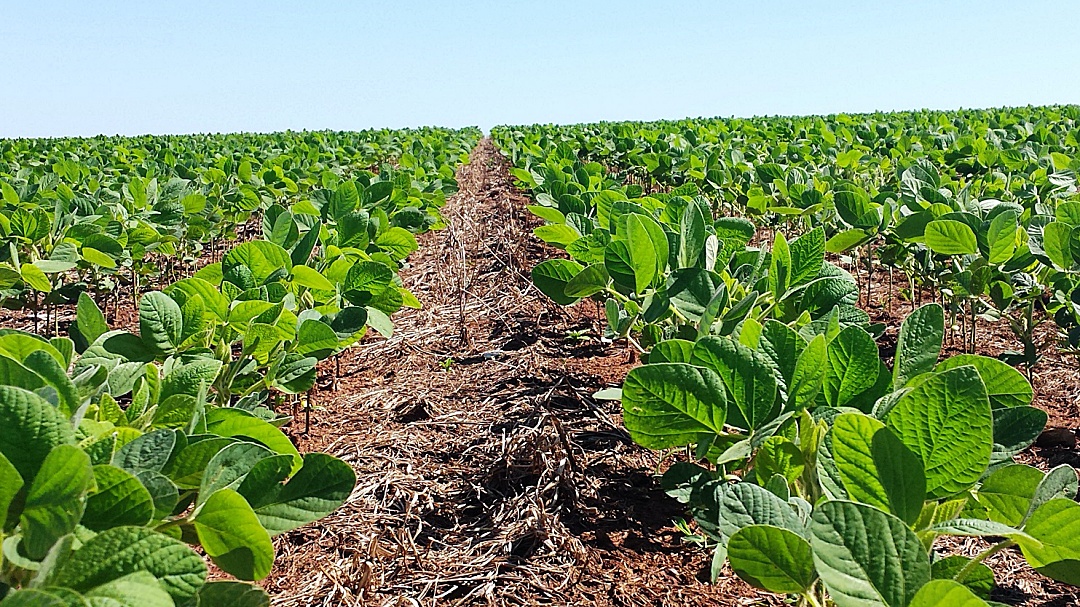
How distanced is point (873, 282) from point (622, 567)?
13.7 ft

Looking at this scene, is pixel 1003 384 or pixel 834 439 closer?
pixel 834 439

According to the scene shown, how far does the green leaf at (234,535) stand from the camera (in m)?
0.92

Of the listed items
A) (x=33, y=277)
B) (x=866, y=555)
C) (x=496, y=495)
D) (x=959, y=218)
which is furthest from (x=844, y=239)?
(x=33, y=277)

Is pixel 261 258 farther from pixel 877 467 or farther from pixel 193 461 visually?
pixel 877 467

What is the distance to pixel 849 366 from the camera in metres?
1.19

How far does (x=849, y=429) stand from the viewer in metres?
0.89

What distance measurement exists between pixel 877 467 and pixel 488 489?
1.81m

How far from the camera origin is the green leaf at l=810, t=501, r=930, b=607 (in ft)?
2.53

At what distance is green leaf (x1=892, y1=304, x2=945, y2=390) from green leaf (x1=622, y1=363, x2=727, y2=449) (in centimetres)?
34

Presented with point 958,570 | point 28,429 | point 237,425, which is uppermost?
point 28,429

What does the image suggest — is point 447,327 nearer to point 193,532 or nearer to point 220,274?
point 220,274

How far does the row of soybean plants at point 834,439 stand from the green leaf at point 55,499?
24.4 inches

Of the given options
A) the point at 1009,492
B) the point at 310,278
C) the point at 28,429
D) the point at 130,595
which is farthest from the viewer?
the point at 310,278

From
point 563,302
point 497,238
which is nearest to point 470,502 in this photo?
point 563,302
